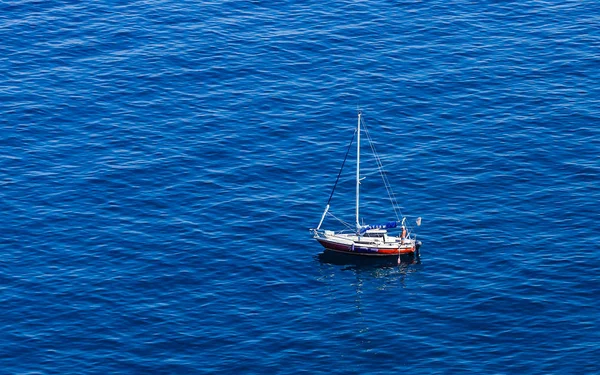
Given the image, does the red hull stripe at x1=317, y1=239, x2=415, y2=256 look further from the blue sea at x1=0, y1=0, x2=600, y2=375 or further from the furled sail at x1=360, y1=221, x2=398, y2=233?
the furled sail at x1=360, y1=221, x2=398, y2=233

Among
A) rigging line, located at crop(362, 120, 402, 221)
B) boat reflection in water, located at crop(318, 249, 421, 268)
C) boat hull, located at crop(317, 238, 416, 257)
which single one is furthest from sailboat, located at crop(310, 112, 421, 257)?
rigging line, located at crop(362, 120, 402, 221)

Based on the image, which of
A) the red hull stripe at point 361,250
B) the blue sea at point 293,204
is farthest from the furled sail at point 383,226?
the blue sea at point 293,204

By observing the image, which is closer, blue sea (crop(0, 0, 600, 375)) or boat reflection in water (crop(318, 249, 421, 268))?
blue sea (crop(0, 0, 600, 375))

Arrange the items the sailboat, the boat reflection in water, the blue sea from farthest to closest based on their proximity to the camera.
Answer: the boat reflection in water
the sailboat
the blue sea

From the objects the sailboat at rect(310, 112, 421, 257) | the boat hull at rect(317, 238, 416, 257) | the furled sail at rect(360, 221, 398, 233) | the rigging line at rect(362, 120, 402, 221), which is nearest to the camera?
the boat hull at rect(317, 238, 416, 257)

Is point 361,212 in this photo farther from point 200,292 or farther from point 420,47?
point 420,47

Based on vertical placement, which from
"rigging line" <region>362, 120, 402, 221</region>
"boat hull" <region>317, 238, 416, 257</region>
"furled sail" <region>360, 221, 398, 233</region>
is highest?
"rigging line" <region>362, 120, 402, 221</region>

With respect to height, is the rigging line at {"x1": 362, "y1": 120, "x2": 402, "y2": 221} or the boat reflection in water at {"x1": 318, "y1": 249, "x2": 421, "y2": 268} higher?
the rigging line at {"x1": 362, "y1": 120, "x2": 402, "y2": 221}
